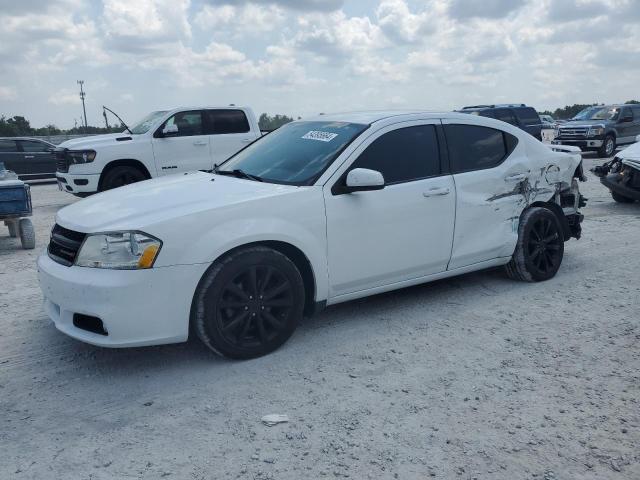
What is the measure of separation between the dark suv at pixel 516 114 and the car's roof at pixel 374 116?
14.6 m

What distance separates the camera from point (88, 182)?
10977mm

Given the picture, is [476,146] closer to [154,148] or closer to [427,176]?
[427,176]

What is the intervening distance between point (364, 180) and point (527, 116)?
17768mm

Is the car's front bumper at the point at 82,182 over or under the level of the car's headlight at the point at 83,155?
under

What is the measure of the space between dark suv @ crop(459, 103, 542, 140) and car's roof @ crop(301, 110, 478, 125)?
1461 centimetres

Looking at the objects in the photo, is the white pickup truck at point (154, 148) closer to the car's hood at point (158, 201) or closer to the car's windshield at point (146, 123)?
the car's windshield at point (146, 123)

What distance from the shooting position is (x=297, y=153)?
15.2 ft

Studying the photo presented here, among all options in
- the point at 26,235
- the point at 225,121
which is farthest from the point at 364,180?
the point at 225,121

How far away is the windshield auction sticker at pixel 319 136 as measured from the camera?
15.1 ft


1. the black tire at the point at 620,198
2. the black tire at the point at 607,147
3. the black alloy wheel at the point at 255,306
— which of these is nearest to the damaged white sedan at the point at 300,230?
the black alloy wheel at the point at 255,306

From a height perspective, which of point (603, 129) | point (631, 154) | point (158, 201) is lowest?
point (631, 154)

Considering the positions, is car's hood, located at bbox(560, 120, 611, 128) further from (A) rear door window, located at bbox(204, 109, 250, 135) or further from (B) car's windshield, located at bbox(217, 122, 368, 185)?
(B) car's windshield, located at bbox(217, 122, 368, 185)

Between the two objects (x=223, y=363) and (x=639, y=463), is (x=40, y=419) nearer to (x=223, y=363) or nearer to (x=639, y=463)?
(x=223, y=363)

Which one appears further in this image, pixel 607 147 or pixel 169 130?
pixel 607 147
